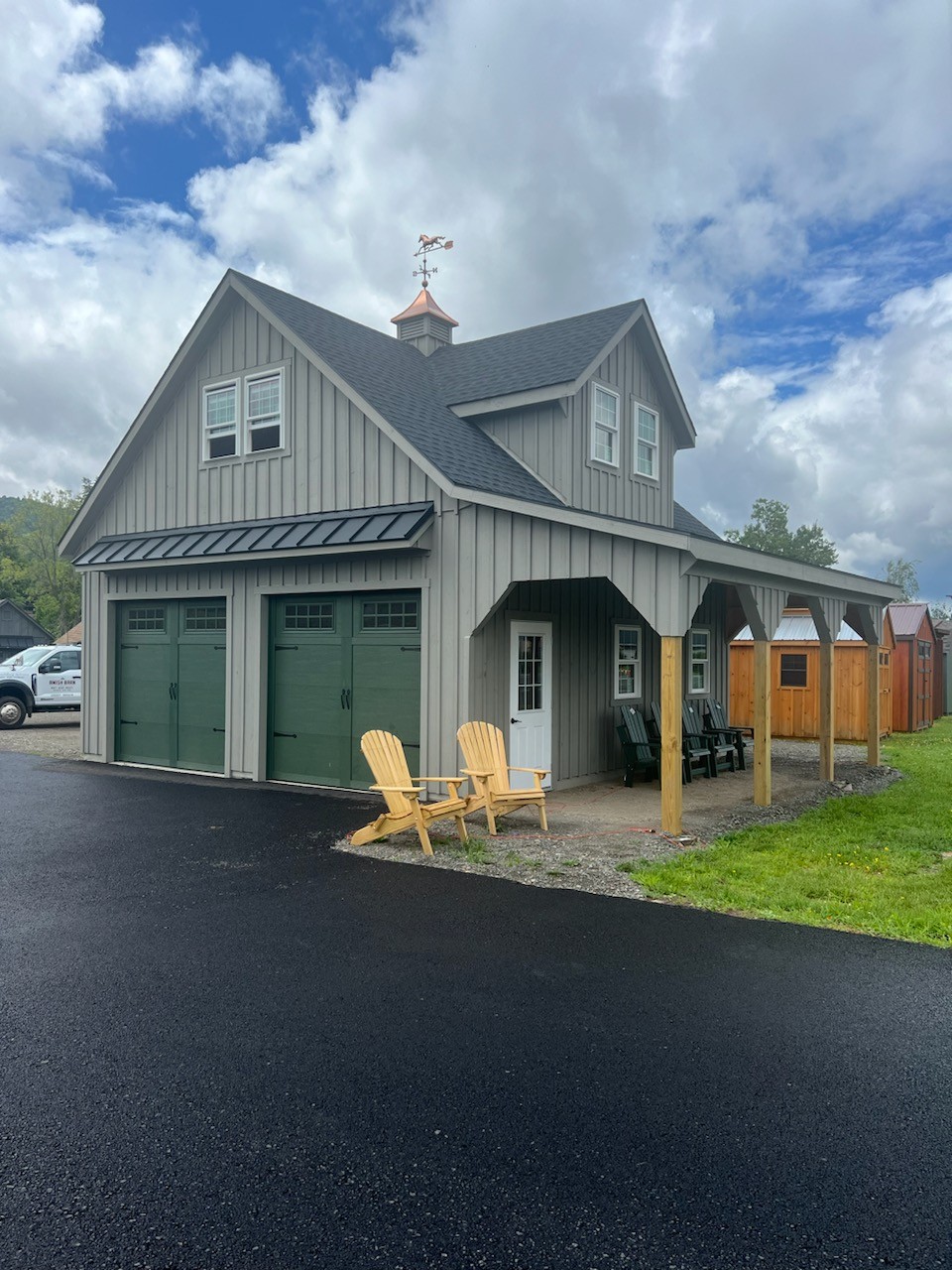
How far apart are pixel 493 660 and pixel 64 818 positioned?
4915mm

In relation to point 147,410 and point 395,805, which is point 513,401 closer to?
point 147,410

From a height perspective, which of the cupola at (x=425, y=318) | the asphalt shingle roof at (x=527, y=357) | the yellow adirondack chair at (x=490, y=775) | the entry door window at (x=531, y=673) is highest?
the cupola at (x=425, y=318)

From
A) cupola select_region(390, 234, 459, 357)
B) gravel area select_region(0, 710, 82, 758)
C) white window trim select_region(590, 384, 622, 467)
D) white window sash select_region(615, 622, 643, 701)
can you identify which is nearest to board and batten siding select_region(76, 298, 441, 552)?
white window trim select_region(590, 384, 622, 467)

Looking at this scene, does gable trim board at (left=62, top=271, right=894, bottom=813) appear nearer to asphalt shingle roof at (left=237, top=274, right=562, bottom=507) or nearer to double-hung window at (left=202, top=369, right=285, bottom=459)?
asphalt shingle roof at (left=237, top=274, right=562, bottom=507)

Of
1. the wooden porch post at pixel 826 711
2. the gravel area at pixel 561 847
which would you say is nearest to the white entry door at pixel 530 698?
the gravel area at pixel 561 847

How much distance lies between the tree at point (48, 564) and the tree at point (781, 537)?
152 feet

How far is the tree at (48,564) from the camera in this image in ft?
183

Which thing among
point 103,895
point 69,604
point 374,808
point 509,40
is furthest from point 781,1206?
point 69,604

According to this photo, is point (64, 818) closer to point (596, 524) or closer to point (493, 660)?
point (493, 660)

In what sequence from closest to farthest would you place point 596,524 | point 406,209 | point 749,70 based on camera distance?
point 596,524 → point 749,70 → point 406,209

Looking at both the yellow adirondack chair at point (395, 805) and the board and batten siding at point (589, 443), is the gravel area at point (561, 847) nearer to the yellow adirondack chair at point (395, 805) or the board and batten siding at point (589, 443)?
the yellow adirondack chair at point (395, 805)

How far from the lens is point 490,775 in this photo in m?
8.31

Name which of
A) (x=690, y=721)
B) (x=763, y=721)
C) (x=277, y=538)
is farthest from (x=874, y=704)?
(x=277, y=538)

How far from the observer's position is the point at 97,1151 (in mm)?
2867
